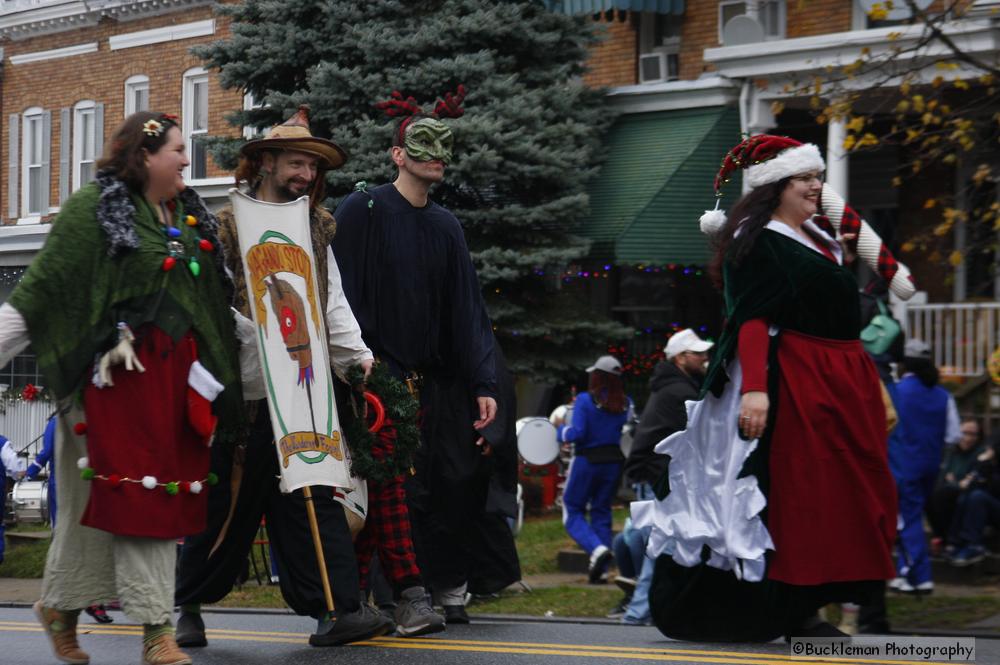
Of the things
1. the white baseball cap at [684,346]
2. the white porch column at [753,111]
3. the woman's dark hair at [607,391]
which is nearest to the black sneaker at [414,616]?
the white baseball cap at [684,346]

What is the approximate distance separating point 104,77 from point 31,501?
10.6 metres

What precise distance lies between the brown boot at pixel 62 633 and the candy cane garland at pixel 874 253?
11.4ft

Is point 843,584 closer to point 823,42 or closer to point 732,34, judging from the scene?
point 823,42

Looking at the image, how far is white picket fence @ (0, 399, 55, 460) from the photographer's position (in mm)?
25297

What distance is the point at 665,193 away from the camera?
19.0 m

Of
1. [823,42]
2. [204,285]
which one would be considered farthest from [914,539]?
[823,42]

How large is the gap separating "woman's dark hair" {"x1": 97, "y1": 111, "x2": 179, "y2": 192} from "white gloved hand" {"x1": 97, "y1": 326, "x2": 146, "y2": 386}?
23.2 inches

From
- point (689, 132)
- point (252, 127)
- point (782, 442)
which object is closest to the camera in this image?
point (782, 442)

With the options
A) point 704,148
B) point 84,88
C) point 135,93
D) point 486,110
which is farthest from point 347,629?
point 84,88

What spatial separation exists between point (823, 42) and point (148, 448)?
Answer: 13259 millimetres

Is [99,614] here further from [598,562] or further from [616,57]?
[616,57]

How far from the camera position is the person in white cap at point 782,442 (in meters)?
6.15

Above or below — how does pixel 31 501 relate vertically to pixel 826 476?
below

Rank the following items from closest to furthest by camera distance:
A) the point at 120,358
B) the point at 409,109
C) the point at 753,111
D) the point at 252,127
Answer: the point at 120,358 → the point at 409,109 → the point at 753,111 → the point at 252,127
